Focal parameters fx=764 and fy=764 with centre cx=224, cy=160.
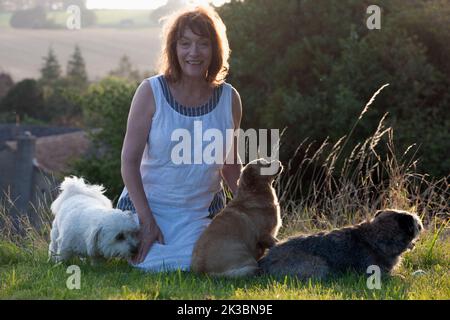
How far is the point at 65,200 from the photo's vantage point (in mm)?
6680

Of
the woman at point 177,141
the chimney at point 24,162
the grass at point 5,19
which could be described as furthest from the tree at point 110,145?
the grass at point 5,19

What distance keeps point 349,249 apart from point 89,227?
2.06 metres

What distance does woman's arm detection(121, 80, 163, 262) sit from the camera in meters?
5.98

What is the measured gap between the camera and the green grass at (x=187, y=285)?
4.85 m

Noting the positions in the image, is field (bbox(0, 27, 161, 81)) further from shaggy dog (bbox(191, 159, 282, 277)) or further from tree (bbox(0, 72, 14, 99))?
shaggy dog (bbox(191, 159, 282, 277))

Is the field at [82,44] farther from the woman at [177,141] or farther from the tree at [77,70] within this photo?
the woman at [177,141]

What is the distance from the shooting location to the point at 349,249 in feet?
18.6

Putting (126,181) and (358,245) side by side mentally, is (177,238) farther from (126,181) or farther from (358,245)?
(358,245)

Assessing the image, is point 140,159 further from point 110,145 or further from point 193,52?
point 110,145

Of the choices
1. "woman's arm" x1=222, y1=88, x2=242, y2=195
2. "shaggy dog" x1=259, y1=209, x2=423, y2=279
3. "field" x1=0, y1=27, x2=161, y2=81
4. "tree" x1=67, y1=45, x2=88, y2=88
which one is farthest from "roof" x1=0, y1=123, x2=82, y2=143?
"shaggy dog" x1=259, y1=209, x2=423, y2=279

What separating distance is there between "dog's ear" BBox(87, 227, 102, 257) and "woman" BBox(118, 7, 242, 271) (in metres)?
0.34

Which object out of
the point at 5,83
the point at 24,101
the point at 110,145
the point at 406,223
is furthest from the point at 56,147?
the point at 406,223

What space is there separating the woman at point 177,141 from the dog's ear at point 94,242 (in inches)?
13.4
